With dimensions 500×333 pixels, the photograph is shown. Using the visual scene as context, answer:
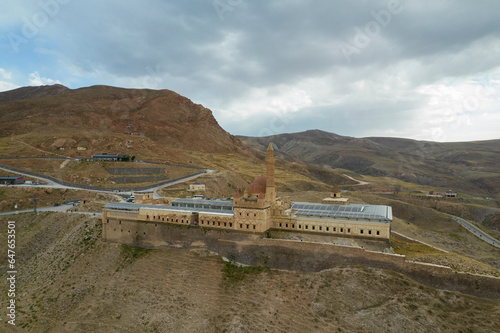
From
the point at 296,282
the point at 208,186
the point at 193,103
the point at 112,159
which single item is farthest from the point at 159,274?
the point at 193,103

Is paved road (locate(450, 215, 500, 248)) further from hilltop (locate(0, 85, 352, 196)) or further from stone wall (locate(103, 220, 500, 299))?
hilltop (locate(0, 85, 352, 196))

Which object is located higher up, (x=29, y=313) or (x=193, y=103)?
(x=193, y=103)

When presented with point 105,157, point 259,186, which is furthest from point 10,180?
point 259,186

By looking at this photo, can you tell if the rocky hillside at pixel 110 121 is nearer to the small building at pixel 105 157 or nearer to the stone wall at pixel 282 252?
the small building at pixel 105 157

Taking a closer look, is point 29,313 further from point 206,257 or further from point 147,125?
point 147,125

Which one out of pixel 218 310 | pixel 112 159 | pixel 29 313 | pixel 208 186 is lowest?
pixel 29 313

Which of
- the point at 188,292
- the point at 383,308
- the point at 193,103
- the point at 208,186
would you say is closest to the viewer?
the point at 383,308

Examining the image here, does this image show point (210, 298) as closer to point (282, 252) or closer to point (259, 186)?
point (282, 252)

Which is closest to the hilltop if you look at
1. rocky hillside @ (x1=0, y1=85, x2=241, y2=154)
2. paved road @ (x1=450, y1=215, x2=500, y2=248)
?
rocky hillside @ (x1=0, y1=85, x2=241, y2=154)
